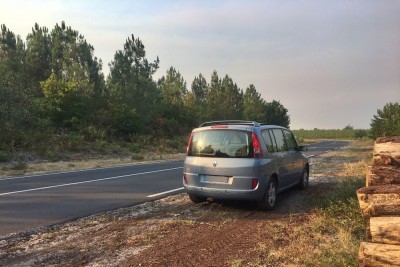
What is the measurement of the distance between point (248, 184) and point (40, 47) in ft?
129

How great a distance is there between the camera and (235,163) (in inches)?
301

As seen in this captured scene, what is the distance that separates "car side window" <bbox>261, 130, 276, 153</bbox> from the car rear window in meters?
0.53

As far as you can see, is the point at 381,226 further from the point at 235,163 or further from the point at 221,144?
the point at 221,144

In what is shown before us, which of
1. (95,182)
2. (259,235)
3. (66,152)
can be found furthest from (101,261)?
(66,152)

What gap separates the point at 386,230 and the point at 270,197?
413cm

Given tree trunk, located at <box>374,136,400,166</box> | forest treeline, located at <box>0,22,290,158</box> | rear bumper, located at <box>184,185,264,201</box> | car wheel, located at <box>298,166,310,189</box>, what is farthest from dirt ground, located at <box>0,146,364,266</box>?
forest treeline, located at <box>0,22,290,158</box>

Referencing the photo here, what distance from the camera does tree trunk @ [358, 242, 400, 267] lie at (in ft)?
12.3

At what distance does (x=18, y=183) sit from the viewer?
12.6m

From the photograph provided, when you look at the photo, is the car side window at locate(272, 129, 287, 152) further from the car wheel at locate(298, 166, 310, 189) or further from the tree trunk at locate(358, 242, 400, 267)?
the tree trunk at locate(358, 242, 400, 267)

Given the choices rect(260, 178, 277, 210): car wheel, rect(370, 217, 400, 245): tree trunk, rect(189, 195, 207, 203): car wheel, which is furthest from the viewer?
rect(189, 195, 207, 203): car wheel

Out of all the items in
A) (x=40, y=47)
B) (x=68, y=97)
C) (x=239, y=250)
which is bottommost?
(x=239, y=250)

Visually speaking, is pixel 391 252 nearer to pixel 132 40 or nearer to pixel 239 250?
pixel 239 250

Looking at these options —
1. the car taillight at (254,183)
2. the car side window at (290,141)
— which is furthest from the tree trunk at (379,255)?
the car side window at (290,141)

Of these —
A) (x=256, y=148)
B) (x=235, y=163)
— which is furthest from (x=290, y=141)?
(x=235, y=163)
